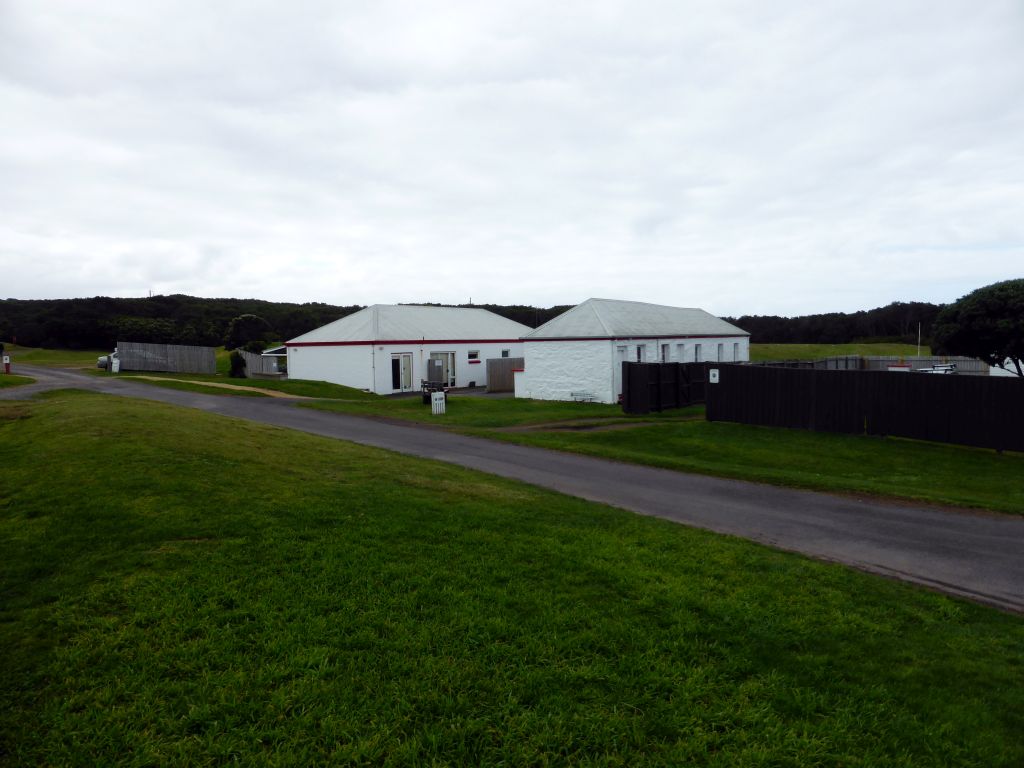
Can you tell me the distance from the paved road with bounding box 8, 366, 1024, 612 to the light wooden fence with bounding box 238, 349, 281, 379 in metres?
33.8

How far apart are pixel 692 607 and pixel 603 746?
2610mm

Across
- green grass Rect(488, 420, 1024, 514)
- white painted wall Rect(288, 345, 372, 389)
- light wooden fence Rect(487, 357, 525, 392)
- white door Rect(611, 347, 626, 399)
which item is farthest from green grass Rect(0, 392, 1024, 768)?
light wooden fence Rect(487, 357, 525, 392)

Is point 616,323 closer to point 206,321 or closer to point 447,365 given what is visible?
point 447,365

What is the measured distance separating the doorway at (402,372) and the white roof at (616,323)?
907 cm

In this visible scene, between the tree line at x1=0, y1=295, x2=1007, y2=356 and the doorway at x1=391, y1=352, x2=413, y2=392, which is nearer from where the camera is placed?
the doorway at x1=391, y1=352, x2=413, y2=392

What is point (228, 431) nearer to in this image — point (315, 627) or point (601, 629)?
point (315, 627)

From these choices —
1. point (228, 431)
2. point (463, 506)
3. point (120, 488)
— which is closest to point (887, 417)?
point (463, 506)

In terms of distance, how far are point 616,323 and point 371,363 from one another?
1505 cm

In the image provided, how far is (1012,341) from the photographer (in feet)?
103

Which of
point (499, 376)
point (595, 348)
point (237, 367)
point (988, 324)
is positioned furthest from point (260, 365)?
point (988, 324)

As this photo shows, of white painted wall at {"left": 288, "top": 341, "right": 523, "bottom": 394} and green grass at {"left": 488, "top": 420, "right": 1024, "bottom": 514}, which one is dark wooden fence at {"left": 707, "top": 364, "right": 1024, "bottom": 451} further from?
white painted wall at {"left": 288, "top": 341, "right": 523, "bottom": 394}

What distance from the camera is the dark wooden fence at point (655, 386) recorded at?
90.5 ft

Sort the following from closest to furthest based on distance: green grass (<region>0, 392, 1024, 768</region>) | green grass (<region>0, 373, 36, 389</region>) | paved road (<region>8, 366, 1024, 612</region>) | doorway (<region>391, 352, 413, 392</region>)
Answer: green grass (<region>0, 392, 1024, 768</region>)
paved road (<region>8, 366, 1024, 612</region>)
green grass (<region>0, 373, 36, 389</region>)
doorway (<region>391, 352, 413, 392</region>)

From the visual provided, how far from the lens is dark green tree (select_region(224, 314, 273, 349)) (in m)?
74.0
